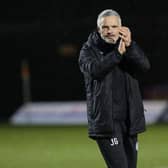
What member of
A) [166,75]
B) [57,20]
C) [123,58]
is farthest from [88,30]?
[123,58]

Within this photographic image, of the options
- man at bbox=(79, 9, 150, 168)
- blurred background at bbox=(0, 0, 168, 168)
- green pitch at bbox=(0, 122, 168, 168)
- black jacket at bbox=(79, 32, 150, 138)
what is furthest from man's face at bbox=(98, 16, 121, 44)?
blurred background at bbox=(0, 0, 168, 168)

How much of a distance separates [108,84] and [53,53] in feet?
57.4

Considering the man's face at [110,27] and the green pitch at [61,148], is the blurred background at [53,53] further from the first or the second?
the man's face at [110,27]

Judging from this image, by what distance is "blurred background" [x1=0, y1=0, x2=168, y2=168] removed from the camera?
23.3 m

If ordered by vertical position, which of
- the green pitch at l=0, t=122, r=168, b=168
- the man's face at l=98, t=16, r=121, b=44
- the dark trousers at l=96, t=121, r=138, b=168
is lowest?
the green pitch at l=0, t=122, r=168, b=168

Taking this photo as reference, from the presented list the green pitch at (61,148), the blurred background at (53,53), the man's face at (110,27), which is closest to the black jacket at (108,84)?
the man's face at (110,27)

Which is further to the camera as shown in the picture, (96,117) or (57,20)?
(57,20)

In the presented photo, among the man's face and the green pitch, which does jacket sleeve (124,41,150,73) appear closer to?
the man's face

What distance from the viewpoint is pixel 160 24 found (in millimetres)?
23812

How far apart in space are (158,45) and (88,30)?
2.20m

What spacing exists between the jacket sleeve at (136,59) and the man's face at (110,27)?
0.19 meters

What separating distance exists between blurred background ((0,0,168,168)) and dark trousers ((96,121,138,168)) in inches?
554

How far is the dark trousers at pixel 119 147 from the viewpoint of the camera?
7.63 meters

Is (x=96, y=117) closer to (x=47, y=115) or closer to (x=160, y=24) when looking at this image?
(x=47, y=115)
